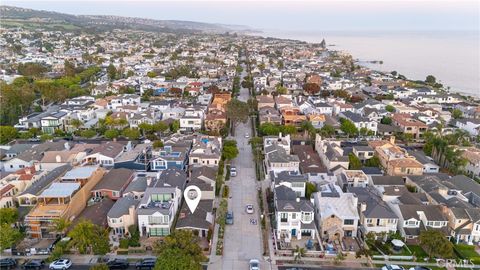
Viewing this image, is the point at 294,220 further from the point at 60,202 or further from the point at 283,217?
the point at 60,202

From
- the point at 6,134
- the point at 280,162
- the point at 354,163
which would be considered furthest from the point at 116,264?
the point at 6,134

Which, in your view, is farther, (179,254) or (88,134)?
(88,134)

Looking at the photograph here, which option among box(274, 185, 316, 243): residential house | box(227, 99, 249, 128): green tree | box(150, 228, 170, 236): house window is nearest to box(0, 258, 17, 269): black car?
box(150, 228, 170, 236): house window

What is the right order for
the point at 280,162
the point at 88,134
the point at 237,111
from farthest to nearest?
1. the point at 237,111
2. the point at 88,134
3. the point at 280,162

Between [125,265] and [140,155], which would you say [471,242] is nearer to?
[125,265]

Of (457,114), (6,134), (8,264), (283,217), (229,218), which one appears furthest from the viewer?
(457,114)

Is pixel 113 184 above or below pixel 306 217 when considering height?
below

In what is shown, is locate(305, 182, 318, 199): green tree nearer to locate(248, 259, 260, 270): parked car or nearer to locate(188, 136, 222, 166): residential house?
locate(248, 259, 260, 270): parked car

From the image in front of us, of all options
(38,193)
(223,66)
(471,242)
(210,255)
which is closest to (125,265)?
(210,255)
